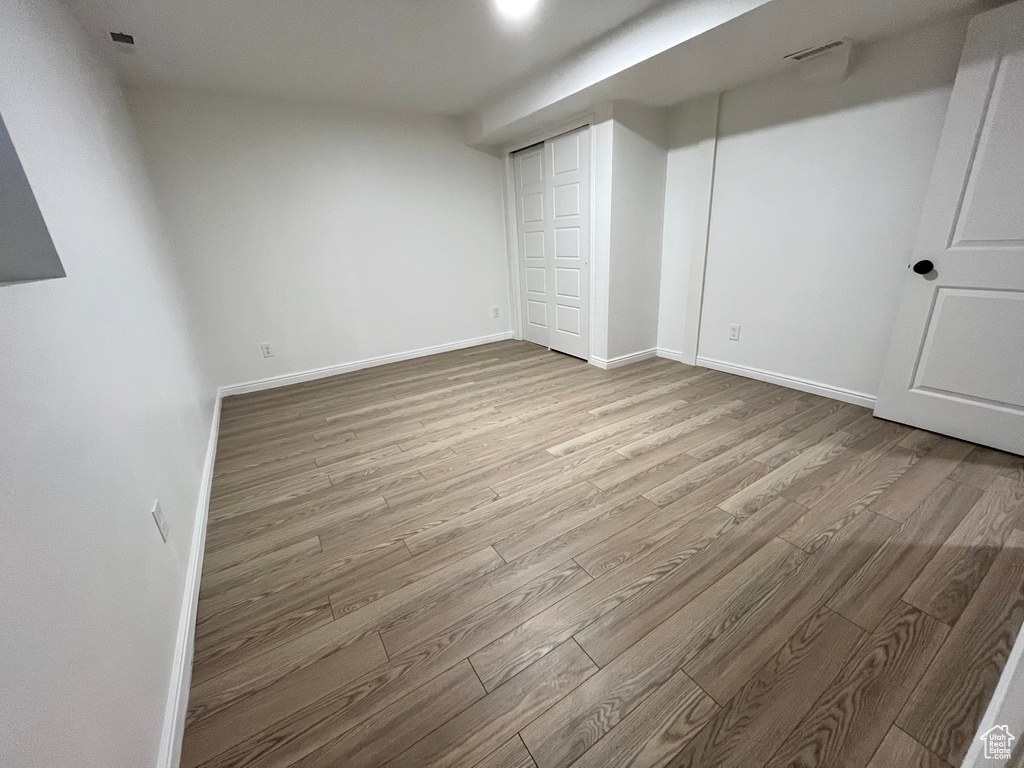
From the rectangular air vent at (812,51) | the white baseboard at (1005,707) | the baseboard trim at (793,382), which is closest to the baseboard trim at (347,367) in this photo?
the baseboard trim at (793,382)

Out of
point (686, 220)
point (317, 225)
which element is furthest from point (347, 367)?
point (686, 220)

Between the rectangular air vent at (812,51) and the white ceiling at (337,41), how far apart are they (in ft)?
2.98

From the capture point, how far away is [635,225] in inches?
134

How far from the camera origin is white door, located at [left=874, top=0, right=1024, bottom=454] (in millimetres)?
1781

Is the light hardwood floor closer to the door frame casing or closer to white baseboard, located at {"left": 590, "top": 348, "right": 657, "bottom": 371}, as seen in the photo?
white baseboard, located at {"left": 590, "top": 348, "right": 657, "bottom": 371}

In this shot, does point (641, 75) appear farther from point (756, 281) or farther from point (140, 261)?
point (140, 261)

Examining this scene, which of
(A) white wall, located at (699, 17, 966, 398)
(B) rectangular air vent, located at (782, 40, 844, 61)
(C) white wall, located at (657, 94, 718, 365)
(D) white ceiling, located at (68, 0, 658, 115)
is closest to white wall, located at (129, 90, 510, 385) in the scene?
(D) white ceiling, located at (68, 0, 658, 115)

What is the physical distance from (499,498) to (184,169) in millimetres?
3421

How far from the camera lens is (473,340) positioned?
4664 millimetres

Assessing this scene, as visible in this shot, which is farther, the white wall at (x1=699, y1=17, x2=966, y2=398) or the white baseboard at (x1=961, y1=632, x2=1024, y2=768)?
the white wall at (x1=699, y1=17, x2=966, y2=398)

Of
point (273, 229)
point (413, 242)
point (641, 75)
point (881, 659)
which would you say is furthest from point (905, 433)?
point (273, 229)

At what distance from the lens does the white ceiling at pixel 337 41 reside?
203cm

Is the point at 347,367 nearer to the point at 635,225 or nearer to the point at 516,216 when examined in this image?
the point at 516,216

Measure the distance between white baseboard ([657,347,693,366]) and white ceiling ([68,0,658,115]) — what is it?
8.13 feet
